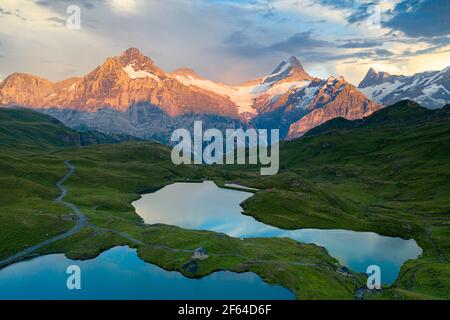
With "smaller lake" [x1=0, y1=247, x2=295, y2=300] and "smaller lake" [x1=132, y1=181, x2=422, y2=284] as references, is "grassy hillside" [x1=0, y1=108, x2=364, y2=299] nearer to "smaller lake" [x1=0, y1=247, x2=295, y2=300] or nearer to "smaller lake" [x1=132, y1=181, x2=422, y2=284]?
"smaller lake" [x1=0, y1=247, x2=295, y2=300]

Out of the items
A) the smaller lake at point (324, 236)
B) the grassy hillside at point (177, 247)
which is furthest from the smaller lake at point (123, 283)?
the smaller lake at point (324, 236)

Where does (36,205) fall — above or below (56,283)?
above

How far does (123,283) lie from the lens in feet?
341

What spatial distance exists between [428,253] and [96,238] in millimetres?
116756

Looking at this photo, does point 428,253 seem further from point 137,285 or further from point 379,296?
point 137,285

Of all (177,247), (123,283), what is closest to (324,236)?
(177,247)

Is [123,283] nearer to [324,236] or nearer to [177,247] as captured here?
[177,247]

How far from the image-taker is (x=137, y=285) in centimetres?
10325

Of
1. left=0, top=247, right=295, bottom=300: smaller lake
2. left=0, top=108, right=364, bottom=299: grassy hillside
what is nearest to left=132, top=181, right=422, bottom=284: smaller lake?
left=0, top=108, right=364, bottom=299: grassy hillside
